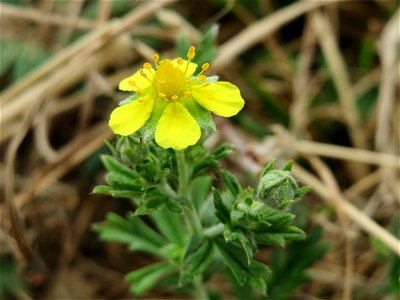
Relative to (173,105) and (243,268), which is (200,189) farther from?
(173,105)

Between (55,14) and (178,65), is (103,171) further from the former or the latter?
(178,65)

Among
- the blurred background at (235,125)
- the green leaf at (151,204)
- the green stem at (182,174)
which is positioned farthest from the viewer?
the blurred background at (235,125)

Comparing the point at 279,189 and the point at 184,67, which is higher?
the point at 184,67

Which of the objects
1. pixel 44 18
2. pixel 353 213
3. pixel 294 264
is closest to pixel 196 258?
pixel 294 264

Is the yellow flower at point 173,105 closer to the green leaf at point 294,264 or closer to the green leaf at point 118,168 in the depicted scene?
the green leaf at point 118,168

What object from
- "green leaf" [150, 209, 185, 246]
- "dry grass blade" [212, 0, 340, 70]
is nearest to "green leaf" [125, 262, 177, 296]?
"green leaf" [150, 209, 185, 246]

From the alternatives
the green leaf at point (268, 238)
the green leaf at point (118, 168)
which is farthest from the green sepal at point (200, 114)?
the green leaf at point (268, 238)

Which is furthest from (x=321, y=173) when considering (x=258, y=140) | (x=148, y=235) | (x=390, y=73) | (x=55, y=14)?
(x=55, y=14)

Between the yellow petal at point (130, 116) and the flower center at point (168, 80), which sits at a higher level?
the flower center at point (168, 80)
